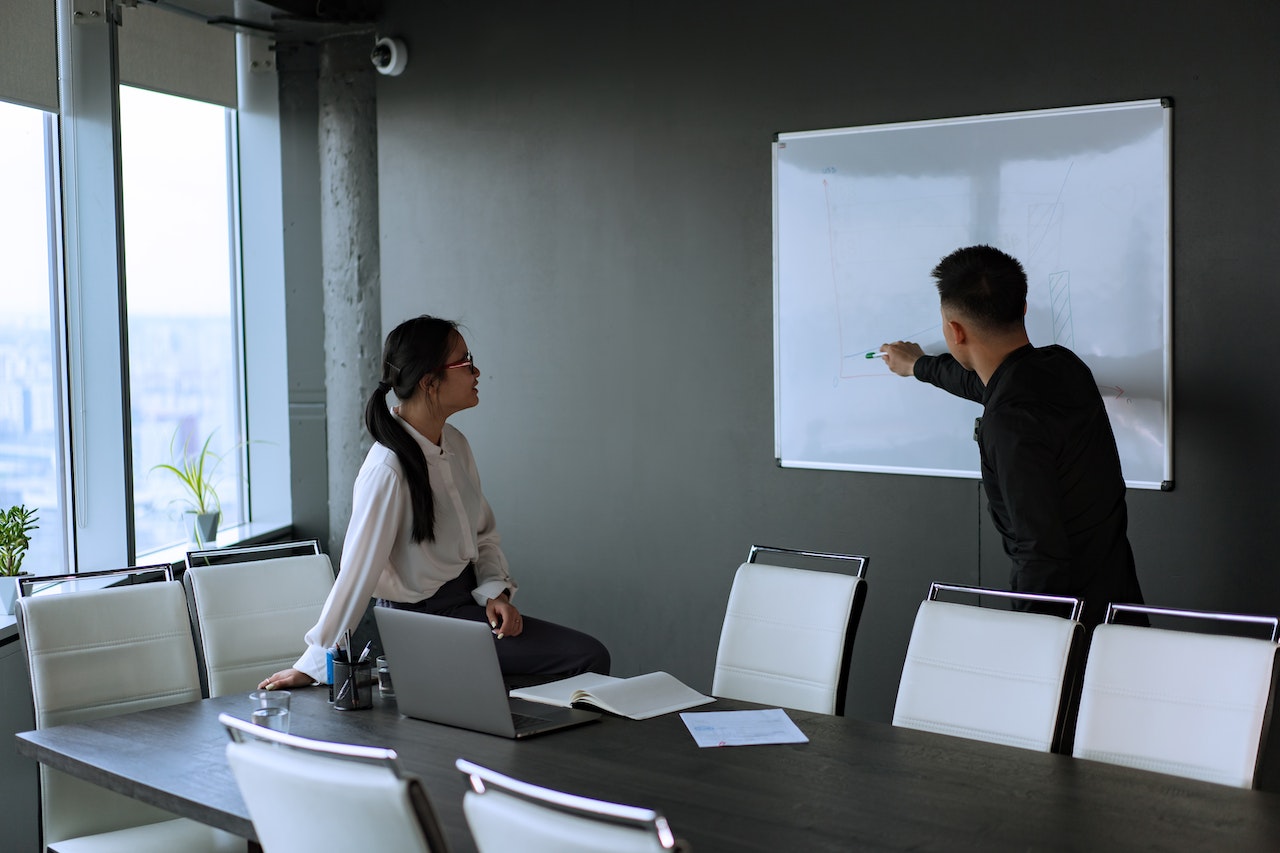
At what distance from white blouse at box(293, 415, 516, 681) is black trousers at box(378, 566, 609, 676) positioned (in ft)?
0.13

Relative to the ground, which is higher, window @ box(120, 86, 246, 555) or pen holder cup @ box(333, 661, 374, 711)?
window @ box(120, 86, 246, 555)

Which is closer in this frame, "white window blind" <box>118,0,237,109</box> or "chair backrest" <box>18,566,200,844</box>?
"chair backrest" <box>18,566,200,844</box>

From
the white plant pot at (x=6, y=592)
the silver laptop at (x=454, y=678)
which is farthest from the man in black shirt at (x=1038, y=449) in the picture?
the white plant pot at (x=6, y=592)

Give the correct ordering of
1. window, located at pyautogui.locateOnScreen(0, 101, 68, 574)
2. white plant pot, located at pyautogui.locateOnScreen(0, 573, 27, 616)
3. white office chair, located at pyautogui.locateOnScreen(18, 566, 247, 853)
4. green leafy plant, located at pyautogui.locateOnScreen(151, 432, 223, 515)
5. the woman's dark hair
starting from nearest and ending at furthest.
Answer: white office chair, located at pyautogui.locateOnScreen(18, 566, 247, 853)
the woman's dark hair
white plant pot, located at pyautogui.locateOnScreen(0, 573, 27, 616)
window, located at pyautogui.locateOnScreen(0, 101, 68, 574)
green leafy plant, located at pyautogui.locateOnScreen(151, 432, 223, 515)

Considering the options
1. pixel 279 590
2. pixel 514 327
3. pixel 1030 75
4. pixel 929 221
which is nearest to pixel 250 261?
pixel 514 327

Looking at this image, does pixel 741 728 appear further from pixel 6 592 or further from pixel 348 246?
pixel 348 246

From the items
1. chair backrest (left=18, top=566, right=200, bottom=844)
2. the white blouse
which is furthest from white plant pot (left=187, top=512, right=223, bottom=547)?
the white blouse

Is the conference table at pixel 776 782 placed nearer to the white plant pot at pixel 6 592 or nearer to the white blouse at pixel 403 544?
the white blouse at pixel 403 544

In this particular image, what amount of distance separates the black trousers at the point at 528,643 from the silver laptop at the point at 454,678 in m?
0.72

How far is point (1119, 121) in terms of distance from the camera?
408 centimetres

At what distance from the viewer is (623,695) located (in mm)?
3006

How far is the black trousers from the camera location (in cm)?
369

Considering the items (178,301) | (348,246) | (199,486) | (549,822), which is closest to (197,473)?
(199,486)

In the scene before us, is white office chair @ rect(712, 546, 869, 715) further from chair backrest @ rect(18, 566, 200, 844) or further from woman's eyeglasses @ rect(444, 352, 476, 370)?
chair backrest @ rect(18, 566, 200, 844)
